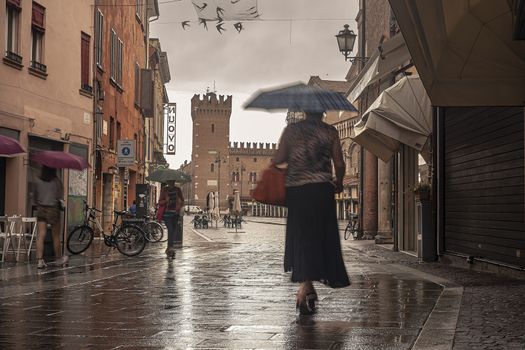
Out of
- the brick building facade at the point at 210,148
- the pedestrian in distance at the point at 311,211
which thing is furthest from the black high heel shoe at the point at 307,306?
the brick building facade at the point at 210,148

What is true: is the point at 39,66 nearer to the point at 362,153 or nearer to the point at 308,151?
the point at 362,153

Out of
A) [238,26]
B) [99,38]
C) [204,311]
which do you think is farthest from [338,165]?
[99,38]

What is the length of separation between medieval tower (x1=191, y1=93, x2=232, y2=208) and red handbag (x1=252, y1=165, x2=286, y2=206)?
12433 cm

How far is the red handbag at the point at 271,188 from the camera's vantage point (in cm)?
683

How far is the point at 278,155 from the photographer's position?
6953 millimetres

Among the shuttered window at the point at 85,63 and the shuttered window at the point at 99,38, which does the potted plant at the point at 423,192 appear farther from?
the shuttered window at the point at 99,38

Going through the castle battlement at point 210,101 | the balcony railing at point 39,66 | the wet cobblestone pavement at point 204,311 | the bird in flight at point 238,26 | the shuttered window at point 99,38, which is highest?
the castle battlement at point 210,101

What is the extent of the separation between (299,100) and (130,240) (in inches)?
420

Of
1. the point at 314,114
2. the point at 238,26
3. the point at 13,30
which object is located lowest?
the point at 314,114

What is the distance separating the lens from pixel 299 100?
7270mm

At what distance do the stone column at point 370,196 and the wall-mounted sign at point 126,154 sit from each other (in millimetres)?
7910

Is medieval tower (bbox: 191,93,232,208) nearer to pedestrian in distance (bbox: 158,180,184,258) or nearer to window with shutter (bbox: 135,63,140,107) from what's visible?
window with shutter (bbox: 135,63,140,107)

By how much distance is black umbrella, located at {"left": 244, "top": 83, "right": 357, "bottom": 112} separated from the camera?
719 cm

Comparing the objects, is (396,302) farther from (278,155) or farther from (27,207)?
(27,207)
